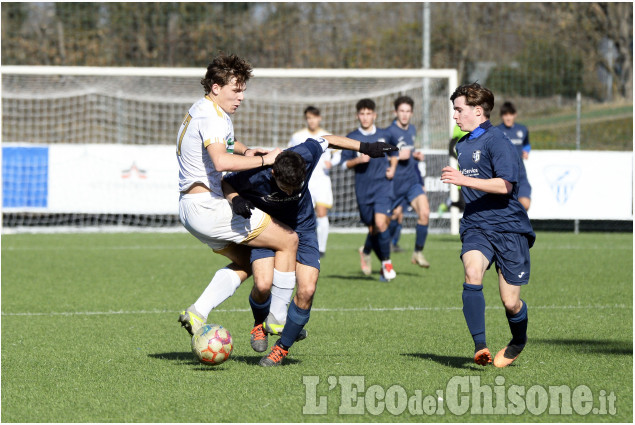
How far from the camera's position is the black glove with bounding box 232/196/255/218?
5.68m

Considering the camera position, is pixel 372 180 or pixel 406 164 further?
pixel 406 164

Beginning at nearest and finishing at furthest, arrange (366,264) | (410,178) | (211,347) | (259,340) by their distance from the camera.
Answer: (211,347) < (259,340) < (366,264) < (410,178)

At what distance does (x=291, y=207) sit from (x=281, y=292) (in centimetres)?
58

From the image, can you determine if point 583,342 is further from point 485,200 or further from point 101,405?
point 101,405

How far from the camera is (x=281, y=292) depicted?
247 inches

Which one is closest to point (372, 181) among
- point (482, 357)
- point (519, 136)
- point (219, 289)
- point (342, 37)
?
point (519, 136)

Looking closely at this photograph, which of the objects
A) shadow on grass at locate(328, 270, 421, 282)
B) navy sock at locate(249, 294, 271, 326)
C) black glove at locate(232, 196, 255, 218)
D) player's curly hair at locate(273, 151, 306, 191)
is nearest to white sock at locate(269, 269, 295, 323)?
navy sock at locate(249, 294, 271, 326)

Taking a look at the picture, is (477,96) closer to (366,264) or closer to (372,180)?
(372,180)

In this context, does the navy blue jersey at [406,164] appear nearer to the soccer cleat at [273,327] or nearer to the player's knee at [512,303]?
the soccer cleat at [273,327]

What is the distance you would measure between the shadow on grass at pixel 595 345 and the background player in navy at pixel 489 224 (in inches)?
33.9

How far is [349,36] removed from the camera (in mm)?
25250

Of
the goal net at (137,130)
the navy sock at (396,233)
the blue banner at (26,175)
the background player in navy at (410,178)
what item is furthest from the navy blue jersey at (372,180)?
the blue banner at (26,175)

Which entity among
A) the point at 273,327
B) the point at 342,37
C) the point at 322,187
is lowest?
the point at 273,327

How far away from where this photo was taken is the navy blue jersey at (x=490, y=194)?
19.2 ft
